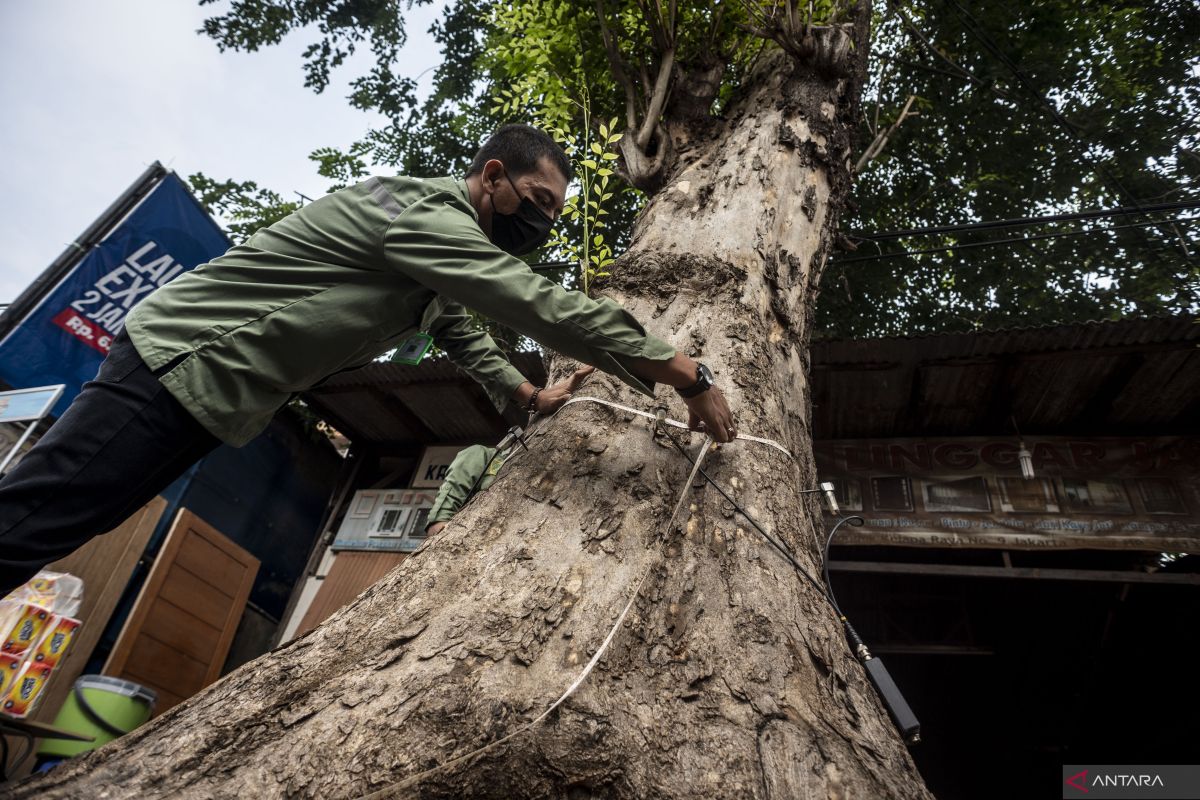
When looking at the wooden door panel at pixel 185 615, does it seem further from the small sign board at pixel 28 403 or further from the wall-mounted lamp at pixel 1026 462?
the wall-mounted lamp at pixel 1026 462

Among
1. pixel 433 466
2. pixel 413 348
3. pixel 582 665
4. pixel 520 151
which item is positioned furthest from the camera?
pixel 433 466

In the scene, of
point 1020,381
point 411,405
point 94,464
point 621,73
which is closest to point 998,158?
point 1020,381

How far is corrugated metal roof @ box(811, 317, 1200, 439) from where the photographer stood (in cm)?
390

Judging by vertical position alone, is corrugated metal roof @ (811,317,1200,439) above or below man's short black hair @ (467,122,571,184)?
above

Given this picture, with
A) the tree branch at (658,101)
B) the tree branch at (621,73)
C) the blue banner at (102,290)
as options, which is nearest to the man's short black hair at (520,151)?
the tree branch at (658,101)

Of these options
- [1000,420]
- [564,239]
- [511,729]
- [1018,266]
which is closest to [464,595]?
[511,729]

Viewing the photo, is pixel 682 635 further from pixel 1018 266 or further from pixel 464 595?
pixel 1018 266

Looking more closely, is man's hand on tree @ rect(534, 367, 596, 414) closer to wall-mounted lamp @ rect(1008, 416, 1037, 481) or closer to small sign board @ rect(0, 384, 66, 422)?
small sign board @ rect(0, 384, 66, 422)

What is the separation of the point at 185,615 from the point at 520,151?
4.60m

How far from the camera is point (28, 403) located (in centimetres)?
357

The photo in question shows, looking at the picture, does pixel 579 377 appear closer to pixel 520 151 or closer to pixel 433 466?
pixel 520 151

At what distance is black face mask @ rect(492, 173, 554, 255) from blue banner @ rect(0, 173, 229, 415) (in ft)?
11.3

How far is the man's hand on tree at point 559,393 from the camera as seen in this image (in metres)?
1.81

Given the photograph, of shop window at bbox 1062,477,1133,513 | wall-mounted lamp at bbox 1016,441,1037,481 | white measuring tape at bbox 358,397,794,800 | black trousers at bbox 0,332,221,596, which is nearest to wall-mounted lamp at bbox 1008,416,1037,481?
wall-mounted lamp at bbox 1016,441,1037,481
